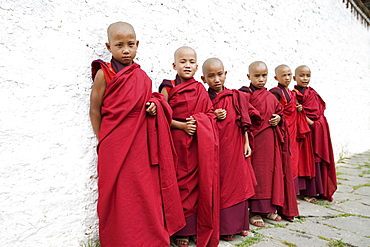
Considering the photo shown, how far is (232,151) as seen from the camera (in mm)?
2621

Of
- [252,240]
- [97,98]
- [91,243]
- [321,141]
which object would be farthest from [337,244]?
[97,98]

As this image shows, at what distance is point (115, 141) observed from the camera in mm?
1944

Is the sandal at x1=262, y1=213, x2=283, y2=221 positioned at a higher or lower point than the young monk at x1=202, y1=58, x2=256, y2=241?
lower

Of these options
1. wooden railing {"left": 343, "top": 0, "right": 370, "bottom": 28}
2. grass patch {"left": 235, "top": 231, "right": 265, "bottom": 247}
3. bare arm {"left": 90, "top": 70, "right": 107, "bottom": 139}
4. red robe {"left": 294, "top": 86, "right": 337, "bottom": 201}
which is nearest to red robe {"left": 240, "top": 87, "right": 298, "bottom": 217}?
grass patch {"left": 235, "top": 231, "right": 265, "bottom": 247}

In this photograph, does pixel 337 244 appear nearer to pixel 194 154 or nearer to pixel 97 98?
pixel 194 154

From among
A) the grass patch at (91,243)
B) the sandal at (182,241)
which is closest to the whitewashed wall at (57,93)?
the grass patch at (91,243)

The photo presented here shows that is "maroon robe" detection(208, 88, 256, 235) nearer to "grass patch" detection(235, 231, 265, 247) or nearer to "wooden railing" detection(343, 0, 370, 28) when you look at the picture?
"grass patch" detection(235, 231, 265, 247)

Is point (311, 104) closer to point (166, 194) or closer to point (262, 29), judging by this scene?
point (262, 29)

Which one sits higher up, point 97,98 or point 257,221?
point 97,98

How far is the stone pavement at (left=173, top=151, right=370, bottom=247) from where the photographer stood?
252 centimetres

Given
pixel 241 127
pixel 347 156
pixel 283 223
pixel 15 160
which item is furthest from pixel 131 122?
pixel 347 156

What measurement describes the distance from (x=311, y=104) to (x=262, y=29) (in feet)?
4.21

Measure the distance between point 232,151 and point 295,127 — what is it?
4.45 feet

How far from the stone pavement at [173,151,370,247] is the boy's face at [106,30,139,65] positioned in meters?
1.66
